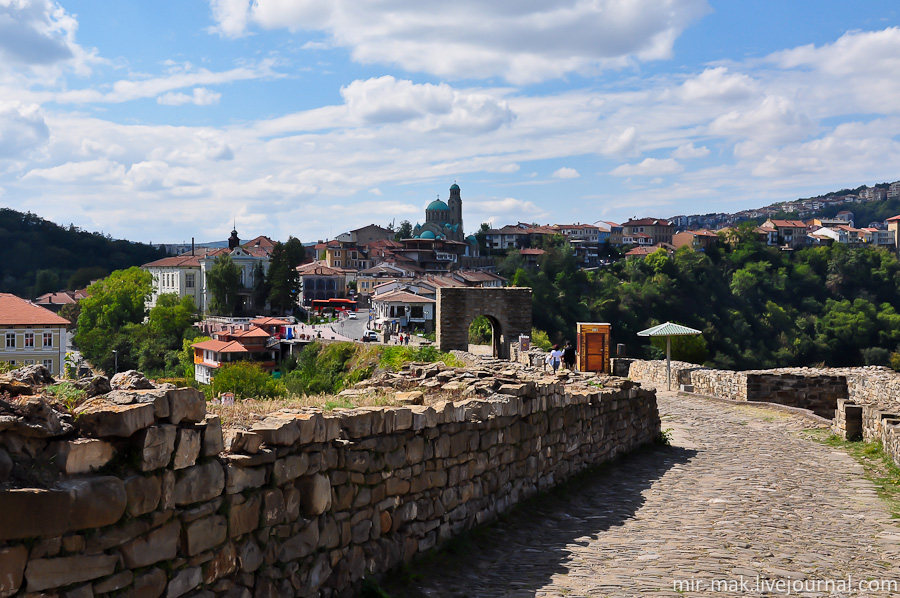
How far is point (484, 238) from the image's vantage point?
126562 mm

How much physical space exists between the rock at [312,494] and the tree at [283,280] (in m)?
76.8

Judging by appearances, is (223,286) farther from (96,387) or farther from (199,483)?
(199,483)

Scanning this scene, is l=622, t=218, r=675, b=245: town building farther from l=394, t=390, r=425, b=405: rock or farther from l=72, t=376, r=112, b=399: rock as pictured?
l=72, t=376, r=112, b=399: rock

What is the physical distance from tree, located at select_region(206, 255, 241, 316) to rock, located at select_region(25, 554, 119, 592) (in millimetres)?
82876

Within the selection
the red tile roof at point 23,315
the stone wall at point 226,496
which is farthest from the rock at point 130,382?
the red tile roof at point 23,315

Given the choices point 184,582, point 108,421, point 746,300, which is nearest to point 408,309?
point 746,300

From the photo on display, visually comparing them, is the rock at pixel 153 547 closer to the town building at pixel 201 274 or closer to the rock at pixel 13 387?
the rock at pixel 13 387

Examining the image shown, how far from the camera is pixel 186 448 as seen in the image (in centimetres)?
399

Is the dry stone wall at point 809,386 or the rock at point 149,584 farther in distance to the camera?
the dry stone wall at point 809,386

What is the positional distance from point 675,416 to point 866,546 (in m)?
9.98

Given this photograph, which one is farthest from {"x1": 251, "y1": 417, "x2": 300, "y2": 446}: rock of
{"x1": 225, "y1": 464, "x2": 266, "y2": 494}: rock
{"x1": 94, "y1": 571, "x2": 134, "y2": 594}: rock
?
{"x1": 94, "y1": 571, "x2": 134, "y2": 594}: rock

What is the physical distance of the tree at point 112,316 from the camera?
65938mm

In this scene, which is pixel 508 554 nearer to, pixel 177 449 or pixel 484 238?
pixel 177 449

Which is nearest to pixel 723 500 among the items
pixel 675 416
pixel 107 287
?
pixel 675 416
